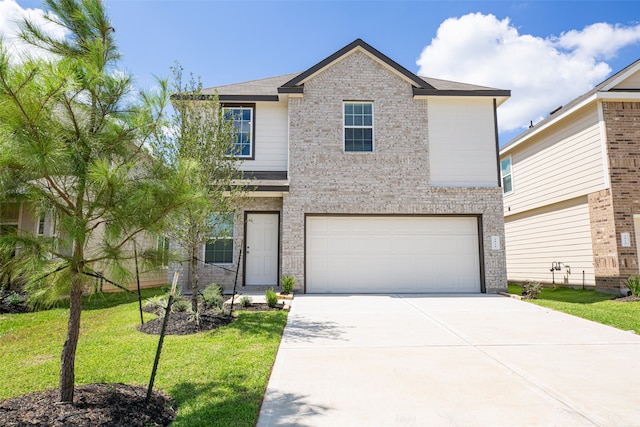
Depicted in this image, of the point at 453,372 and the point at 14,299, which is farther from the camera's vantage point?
the point at 14,299

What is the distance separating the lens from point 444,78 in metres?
13.5

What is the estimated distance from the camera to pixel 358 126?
37.5 ft

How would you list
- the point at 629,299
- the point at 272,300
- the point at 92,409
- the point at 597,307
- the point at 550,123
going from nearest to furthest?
1. the point at 92,409
2. the point at 272,300
3. the point at 597,307
4. the point at 629,299
5. the point at 550,123

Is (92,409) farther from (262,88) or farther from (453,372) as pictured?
(262,88)

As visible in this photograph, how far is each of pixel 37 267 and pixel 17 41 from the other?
1892mm

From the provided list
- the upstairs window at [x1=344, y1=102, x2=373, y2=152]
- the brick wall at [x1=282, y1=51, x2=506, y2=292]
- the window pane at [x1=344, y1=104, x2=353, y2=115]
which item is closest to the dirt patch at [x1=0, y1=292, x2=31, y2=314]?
the brick wall at [x1=282, y1=51, x2=506, y2=292]

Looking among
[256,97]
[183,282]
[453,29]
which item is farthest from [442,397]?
[453,29]

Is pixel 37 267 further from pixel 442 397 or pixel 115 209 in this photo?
pixel 442 397

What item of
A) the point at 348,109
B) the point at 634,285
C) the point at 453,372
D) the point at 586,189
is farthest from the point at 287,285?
the point at 586,189

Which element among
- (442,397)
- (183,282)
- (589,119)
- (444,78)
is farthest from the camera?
(444,78)

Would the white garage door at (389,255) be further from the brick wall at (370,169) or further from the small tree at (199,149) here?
the small tree at (199,149)

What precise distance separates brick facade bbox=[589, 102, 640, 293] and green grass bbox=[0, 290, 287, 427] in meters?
9.61

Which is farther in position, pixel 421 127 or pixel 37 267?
pixel 421 127

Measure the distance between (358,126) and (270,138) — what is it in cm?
278
